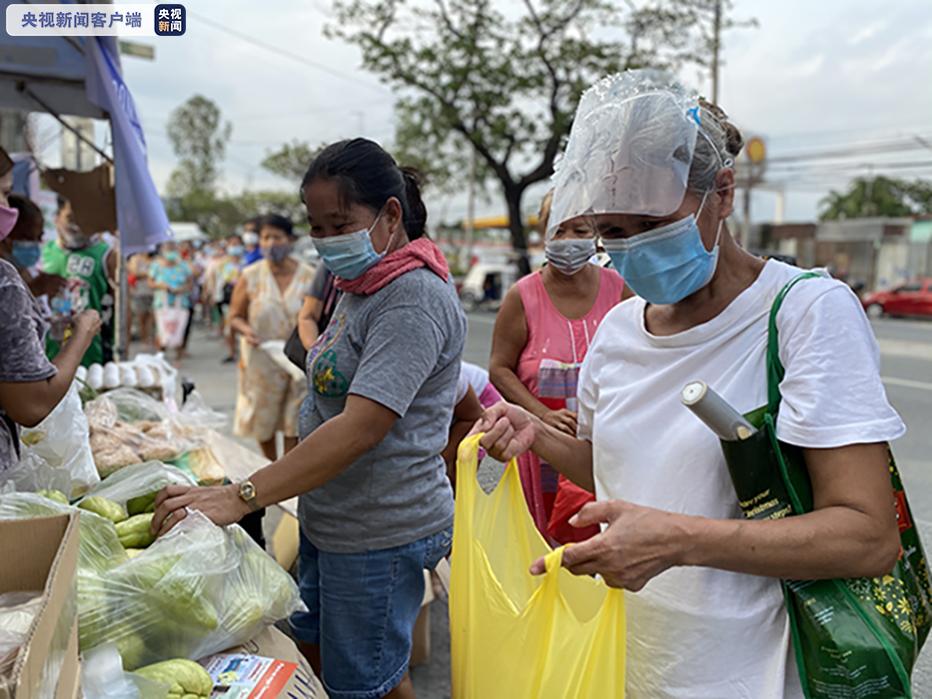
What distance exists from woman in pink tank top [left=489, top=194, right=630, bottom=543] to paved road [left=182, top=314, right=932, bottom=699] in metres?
0.91

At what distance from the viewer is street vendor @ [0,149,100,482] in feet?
6.01

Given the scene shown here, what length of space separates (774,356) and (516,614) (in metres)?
0.57

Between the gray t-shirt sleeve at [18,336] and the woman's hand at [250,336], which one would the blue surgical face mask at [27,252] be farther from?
the gray t-shirt sleeve at [18,336]

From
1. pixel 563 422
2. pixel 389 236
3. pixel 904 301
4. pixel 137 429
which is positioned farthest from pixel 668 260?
pixel 904 301

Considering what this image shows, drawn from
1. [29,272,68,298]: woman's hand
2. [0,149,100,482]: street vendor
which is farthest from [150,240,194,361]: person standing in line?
[0,149,100,482]: street vendor

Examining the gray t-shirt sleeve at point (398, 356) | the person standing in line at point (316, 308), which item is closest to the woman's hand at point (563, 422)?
the gray t-shirt sleeve at point (398, 356)

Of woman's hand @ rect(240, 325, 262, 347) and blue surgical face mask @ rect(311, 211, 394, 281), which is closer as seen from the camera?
blue surgical face mask @ rect(311, 211, 394, 281)

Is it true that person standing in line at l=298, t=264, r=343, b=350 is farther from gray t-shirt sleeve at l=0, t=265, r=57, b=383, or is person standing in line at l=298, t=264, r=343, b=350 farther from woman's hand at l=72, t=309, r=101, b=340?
gray t-shirt sleeve at l=0, t=265, r=57, b=383

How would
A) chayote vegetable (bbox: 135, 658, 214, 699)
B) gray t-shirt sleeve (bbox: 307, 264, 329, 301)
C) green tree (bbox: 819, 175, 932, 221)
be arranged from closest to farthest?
chayote vegetable (bbox: 135, 658, 214, 699), gray t-shirt sleeve (bbox: 307, 264, 329, 301), green tree (bbox: 819, 175, 932, 221)

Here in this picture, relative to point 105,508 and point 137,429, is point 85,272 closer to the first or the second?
point 137,429

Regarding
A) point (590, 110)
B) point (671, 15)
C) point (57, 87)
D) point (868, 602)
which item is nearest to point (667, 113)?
point (590, 110)

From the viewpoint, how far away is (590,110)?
133cm

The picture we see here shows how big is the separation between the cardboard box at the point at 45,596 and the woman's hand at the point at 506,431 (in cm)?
71

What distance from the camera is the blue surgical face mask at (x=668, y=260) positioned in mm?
1312
